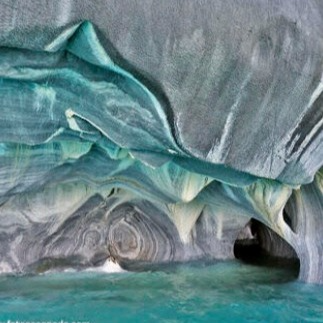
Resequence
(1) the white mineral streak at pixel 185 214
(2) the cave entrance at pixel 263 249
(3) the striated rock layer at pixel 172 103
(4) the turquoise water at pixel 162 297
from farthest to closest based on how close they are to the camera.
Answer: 1. (2) the cave entrance at pixel 263 249
2. (1) the white mineral streak at pixel 185 214
3. (4) the turquoise water at pixel 162 297
4. (3) the striated rock layer at pixel 172 103

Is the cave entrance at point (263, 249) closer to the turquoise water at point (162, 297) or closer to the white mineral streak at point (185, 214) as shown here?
the turquoise water at point (162, 297)

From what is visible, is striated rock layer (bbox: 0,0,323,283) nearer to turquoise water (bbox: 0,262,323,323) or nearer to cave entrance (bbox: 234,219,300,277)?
turquoise water (bbox: 0,262,323,323)

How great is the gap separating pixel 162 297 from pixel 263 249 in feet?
9.11

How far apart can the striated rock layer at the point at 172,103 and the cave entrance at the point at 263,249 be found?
1135 mm

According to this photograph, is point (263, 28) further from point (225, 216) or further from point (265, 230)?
point (265, 230)

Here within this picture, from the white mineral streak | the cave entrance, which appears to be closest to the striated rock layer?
the white mineral streak

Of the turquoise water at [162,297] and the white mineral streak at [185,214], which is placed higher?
the white mineral streak at [185,214]

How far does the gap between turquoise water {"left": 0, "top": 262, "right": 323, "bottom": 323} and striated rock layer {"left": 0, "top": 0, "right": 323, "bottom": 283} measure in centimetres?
53

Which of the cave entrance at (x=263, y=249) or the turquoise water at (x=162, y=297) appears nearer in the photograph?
the turquoise water at (x=162, y=297)

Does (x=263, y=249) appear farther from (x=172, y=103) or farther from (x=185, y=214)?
(x=172, y=103)

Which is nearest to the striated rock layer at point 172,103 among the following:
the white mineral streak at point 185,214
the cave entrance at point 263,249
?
the white mineral streak at point 185,214

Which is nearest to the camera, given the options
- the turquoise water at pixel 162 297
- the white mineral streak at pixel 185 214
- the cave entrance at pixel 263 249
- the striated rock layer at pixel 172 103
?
the striated rock layer at pixel 172 103

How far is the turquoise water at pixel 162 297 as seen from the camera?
319 centimetres

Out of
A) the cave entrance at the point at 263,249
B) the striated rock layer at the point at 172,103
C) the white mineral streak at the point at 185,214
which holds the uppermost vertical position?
the striated rock layer at the point at 172,103
